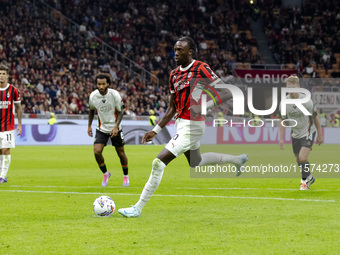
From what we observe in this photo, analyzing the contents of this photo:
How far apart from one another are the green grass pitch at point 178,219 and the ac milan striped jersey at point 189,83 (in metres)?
1.41

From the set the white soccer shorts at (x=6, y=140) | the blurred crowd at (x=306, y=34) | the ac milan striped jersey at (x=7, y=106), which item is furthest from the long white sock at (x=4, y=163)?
the blurred crowd at (x=306, y=34)

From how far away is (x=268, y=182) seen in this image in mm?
14211

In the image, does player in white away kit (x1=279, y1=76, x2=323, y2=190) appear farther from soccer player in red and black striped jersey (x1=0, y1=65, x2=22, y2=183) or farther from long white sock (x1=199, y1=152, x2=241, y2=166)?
soccer player in red and black striped jersey (x1=0, y1=65, x2=22, y2=183)

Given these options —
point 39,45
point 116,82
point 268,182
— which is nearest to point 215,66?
point 116,82

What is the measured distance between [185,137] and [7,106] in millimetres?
6417

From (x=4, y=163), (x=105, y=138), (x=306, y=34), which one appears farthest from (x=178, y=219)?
(x=306, y=34)

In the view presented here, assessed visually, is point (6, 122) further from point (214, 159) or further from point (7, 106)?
point (214, 159)

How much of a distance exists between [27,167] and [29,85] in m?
16.3

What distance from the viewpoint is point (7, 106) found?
1364 cm

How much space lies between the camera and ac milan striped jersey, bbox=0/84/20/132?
13594 millimetres

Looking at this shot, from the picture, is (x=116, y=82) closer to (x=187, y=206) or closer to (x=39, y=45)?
(x=39, y=45)

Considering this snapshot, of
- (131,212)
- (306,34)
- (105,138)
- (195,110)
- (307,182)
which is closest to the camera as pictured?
(131,212)

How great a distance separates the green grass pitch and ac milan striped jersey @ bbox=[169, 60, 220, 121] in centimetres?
141

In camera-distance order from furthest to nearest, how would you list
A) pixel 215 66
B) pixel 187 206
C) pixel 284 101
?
pixel 215 66, pixel 284 101, pixel 187 206
